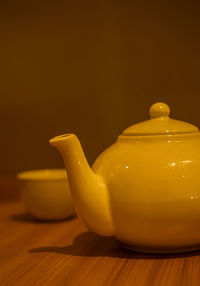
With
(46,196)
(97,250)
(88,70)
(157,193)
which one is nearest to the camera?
(157,193)

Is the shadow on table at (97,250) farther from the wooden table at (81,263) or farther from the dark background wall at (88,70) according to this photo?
the dark background wall at (88,70)

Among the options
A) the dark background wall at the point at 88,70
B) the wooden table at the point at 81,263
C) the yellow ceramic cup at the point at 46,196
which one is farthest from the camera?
the dark background wall at the point at 88,70

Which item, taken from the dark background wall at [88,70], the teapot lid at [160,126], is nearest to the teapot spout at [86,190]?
the teapot lid at [160,126]

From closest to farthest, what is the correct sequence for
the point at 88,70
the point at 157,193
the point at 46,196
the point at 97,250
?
the point at 157,193 < the point at 97,250 < the point at 46,196 < the point at 88,70

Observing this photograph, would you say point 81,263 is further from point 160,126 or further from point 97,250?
point 160,126

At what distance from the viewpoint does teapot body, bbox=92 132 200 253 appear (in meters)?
0.59

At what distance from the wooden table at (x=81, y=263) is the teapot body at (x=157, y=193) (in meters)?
0.04

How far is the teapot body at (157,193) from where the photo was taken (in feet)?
1.93

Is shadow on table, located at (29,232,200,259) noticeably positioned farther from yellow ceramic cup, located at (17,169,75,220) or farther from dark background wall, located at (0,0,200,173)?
dark background wall, located at (0,0,200,173)

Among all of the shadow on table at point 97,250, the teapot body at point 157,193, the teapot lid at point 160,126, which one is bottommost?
the shadow on table at point 97,250

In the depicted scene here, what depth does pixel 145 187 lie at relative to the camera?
59 cm

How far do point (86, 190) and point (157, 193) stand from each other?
4.7 inches

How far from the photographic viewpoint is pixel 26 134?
126 centimetres

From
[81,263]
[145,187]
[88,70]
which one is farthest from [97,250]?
[88,70]
